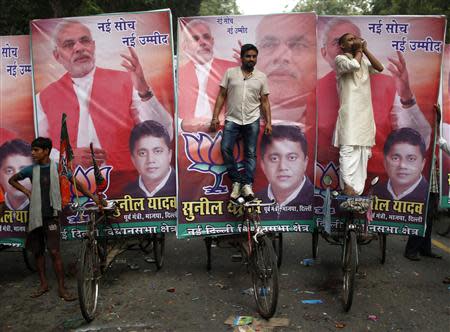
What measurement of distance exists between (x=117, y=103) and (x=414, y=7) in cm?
1110

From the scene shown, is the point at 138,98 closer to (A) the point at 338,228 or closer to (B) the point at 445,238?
(A) the point at 338,228

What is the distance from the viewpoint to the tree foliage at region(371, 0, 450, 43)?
12484 millimetres

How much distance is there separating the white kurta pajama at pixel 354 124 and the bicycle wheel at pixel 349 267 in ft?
1.93

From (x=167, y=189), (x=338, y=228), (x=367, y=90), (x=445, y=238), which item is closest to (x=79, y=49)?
(x=167, y=189)

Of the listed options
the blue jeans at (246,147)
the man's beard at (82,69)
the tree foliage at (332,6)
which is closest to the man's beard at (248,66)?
the blue jeans at (246,147)

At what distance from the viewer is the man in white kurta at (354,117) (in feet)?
16.5

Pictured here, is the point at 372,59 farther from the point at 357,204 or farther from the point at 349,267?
the point at 349,267

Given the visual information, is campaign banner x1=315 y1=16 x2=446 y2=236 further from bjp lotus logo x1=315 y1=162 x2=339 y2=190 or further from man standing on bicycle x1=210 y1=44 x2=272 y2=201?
man standing on bicycle x1=210 y1=44 x2=272 y2=201

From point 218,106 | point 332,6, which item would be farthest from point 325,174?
point 332,6

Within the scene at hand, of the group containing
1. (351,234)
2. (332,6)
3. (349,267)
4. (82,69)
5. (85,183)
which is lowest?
(349,267)

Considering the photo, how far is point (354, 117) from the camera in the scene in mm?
5047

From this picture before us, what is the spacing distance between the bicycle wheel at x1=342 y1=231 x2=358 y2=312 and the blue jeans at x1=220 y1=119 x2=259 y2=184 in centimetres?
122

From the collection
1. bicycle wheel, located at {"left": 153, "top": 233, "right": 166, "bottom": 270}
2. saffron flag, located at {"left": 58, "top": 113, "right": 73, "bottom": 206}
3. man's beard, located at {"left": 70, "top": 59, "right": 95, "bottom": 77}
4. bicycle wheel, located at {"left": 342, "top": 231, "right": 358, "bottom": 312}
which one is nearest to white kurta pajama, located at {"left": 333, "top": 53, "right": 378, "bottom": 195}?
bicycle wheel, located at {"left": 342, "top": 231, "right": 358, "bottom": 312}

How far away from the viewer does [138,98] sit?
5438mm
